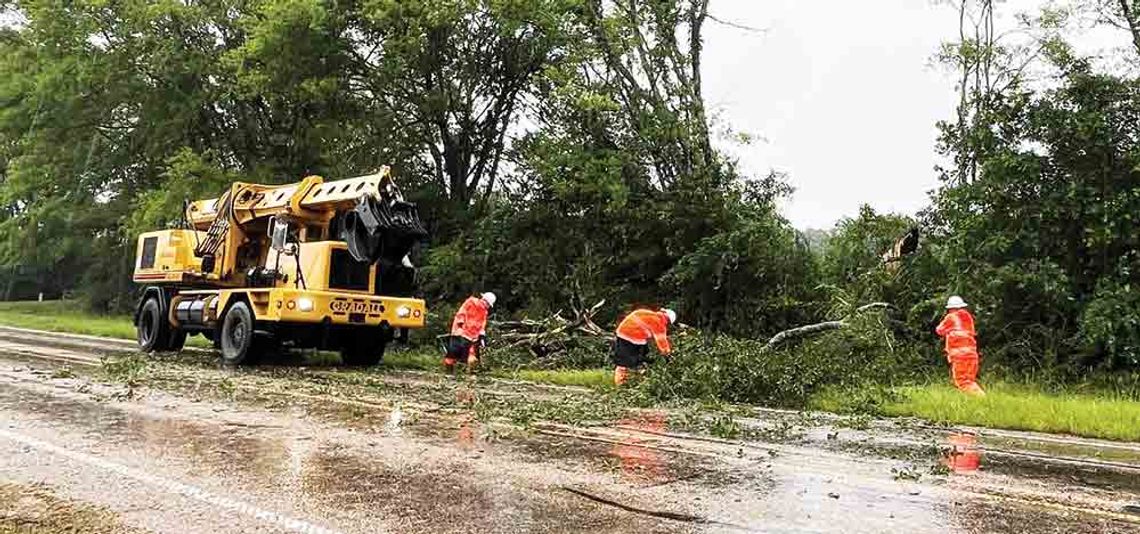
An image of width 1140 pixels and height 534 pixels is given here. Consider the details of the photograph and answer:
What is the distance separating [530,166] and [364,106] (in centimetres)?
506

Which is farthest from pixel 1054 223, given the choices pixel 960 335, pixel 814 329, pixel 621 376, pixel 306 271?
pixel 306 271

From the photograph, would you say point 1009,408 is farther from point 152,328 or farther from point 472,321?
point 152,328

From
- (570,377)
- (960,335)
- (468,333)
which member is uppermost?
(960,335)

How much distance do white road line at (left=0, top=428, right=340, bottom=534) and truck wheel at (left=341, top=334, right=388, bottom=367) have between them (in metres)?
9.04

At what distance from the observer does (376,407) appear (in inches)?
351

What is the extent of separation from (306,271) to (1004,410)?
988 cm

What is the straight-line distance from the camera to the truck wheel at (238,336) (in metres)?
14.2

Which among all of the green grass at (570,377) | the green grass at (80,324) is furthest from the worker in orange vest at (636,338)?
the green grass at (80,324)

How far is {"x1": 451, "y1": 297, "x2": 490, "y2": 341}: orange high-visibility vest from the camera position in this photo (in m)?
14.7

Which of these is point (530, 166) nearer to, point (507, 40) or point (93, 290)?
point (507, 40)

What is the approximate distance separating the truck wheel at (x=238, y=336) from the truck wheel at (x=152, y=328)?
293cm

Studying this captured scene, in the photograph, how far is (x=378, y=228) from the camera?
45.6 ft

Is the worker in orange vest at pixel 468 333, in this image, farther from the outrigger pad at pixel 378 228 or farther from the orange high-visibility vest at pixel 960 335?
the orange high-visibility vest at pixel 960 335

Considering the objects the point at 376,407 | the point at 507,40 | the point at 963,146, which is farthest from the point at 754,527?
the point at 507,40
